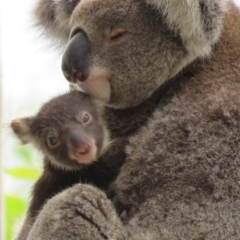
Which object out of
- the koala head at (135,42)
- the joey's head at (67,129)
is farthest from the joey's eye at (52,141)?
the koala head at (135,42)

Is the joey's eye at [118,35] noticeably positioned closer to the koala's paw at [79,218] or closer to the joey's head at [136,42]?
the joey's head at [136,42]

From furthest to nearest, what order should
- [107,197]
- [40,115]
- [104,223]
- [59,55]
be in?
[59,55] < [40,115] < [107,197] < [104,223]

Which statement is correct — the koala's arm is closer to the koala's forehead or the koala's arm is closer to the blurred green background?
the blurred green background

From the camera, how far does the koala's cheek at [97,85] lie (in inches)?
134

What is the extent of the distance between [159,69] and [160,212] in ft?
2.34

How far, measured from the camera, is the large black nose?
336 centimetres

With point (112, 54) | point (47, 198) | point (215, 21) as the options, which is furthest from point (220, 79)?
point (47, 198)

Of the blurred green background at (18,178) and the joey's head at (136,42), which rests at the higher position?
the joey's head at (136,42)

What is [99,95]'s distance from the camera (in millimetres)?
3467

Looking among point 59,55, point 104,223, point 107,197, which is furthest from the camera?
point 59,55

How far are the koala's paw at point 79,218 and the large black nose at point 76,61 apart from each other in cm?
52

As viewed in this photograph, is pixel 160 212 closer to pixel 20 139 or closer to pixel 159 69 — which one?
pixel 159 69

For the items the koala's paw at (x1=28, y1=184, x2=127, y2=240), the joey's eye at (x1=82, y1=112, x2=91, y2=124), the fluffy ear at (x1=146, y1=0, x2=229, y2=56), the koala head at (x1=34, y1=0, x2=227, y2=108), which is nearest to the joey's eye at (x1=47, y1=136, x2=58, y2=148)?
the joey's eye at (x1=82, y1=112, x2=91, y2=124)

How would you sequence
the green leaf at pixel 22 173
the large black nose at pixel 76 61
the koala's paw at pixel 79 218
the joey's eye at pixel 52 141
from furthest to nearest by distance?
1. the green leaf at pixel 22 173
2. the joey's eye at pixel 52 141
3. the large black nose at pixel 76 61
4. the koala's paw at pixel 79 218
